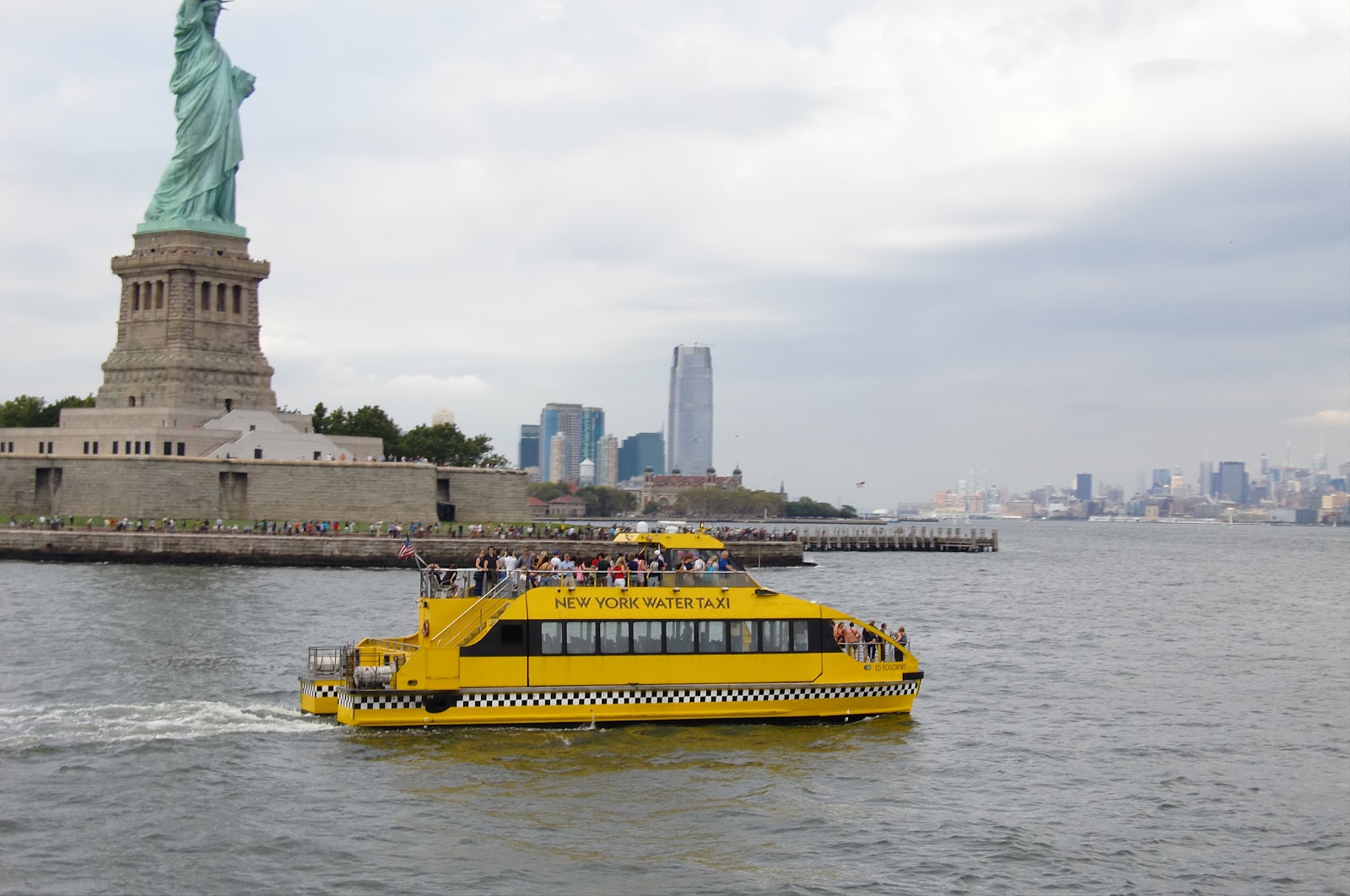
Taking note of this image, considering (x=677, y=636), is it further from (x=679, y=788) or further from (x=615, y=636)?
(x=679, y=788)

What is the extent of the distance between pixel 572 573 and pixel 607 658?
2136 mm

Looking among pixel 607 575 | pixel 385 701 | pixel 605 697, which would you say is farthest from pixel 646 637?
pixel 385 701

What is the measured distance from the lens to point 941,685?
35656mm

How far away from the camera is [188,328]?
87.7m

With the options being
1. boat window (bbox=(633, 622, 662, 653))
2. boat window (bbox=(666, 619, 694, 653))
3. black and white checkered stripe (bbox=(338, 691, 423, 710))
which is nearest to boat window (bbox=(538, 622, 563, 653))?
boat window (bbox=(633, 622, 662, 653))

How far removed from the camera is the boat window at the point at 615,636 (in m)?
27.8

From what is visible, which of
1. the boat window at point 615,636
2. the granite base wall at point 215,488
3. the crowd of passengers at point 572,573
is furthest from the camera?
the granite base wall at point 215,488

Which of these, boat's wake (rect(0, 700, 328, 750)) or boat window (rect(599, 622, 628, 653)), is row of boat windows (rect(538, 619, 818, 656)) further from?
boat's wake (rect(0, 700, 328, 750))

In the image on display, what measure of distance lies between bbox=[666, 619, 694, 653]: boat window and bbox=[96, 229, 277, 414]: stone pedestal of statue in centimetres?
6493

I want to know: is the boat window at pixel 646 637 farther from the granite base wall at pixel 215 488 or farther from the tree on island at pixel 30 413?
the tree on island at pixel 30 413

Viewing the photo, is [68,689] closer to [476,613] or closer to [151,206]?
[476,613]

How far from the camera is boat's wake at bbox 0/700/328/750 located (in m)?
26.3

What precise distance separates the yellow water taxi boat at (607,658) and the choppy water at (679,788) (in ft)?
1.65

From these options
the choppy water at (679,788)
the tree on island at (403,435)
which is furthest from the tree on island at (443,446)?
the choppy water at (679,788)
